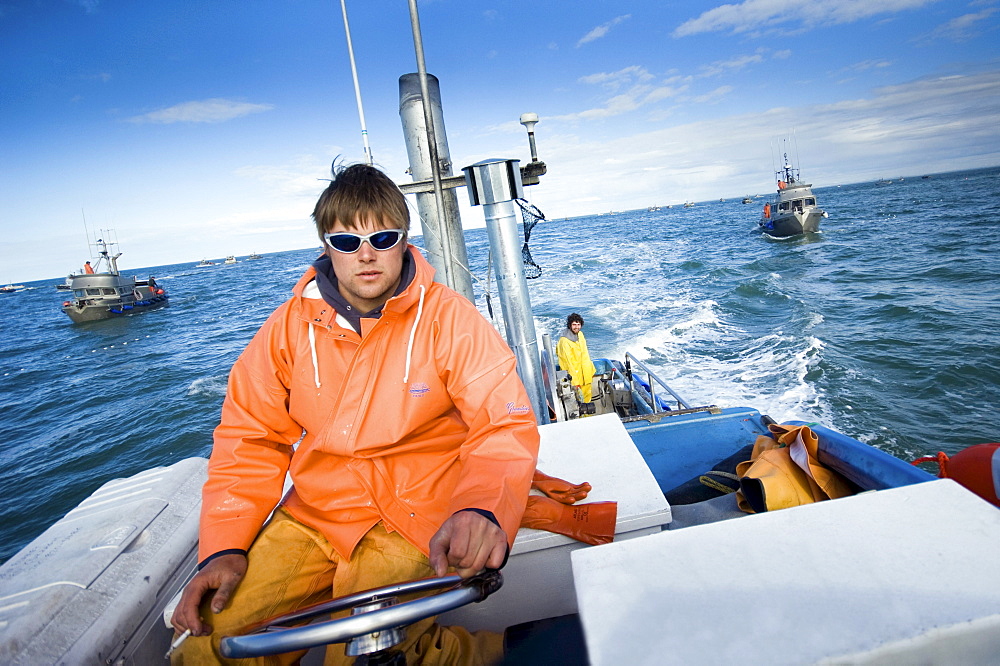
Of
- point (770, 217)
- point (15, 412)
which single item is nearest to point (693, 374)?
point (15, 412)

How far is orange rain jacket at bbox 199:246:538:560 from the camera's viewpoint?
1.84m

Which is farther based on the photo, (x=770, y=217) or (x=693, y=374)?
(x=770, y=217)

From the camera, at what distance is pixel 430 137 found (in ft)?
15.4

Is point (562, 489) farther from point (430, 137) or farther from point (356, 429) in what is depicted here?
point (430, 137)

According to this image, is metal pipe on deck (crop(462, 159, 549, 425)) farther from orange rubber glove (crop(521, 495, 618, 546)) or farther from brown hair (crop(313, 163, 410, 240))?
orange rubber glove (crop(521, 495, 618, 546))

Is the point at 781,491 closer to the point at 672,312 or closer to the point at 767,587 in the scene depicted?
the point at 767,587

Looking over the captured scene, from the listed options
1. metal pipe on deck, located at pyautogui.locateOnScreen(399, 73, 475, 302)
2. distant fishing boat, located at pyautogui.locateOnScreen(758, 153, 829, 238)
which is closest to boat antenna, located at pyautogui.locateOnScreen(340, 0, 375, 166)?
metal pipe on deck, located at pyautogui.locateOnScreen(399, 73, 475, 302)

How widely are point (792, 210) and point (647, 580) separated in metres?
48.2

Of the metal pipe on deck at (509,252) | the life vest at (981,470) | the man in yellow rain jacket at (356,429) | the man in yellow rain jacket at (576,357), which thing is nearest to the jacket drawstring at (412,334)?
the man in yellow rain jacket at (356,429)

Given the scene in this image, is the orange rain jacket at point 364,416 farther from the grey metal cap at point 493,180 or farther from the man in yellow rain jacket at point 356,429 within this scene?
the grey metal cap at point 493,180

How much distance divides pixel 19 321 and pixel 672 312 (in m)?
71.8

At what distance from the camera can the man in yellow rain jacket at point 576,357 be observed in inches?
316

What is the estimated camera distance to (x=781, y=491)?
221 centimetres

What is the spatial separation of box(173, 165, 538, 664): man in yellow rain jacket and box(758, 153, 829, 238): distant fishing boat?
152 ft
